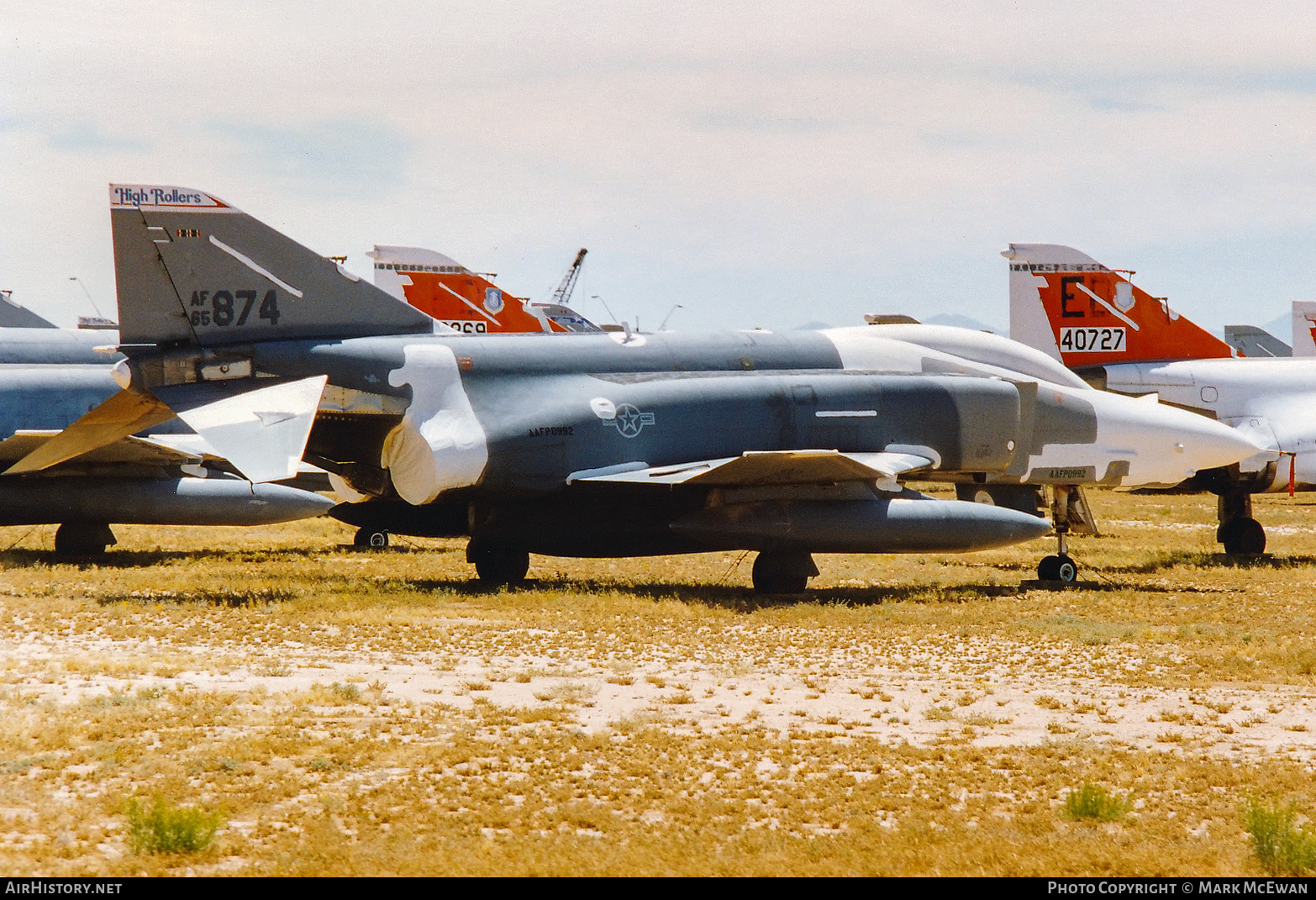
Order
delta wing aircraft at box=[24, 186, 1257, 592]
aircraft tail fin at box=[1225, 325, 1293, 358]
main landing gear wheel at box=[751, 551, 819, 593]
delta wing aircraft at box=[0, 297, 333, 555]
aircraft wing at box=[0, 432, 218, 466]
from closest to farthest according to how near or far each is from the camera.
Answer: delta wing aircraft at box=[24, 186, 1257, 592] → main landing gear wheel at box=[751, 551, 819, 593] → aircraft wing at box=[0, 432, 218, 466] → delta wing aircraft at box=[0, 297, 333, 555] → aircraft tail fin at box=[1225, 325, 1293, 358]

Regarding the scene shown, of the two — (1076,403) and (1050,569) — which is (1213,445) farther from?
(1050,569)

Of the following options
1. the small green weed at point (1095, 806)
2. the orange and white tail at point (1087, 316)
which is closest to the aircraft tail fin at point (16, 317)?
the orange and white tail at point (1087, 316)

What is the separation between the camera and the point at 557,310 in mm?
65062

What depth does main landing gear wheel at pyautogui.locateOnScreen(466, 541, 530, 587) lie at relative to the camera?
17.5m

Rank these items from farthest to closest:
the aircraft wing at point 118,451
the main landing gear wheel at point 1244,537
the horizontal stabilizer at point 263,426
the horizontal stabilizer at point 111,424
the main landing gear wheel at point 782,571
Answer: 1. the main landing gear wheel at point 1244,537
2. the aircraft wing at point 118,451
3. the main landing gear wheel at point 782,571
4. the horizontal stabilizer at point 111,424
5. the horizontal stabilizer at point 263,426

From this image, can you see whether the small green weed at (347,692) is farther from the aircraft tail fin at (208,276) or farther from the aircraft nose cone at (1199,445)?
the aircraft nose cone at (1199,445)

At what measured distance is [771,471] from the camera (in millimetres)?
16578

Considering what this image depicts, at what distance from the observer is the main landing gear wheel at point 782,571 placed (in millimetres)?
16969

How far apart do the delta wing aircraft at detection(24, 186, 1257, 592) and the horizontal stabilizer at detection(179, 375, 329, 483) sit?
0.04 meters

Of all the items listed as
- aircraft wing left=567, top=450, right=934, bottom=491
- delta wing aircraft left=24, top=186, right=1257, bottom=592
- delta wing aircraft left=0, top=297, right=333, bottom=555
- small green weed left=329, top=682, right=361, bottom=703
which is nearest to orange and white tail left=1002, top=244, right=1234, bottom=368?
delta wing aircraft left=24, top=186, right=1257, bottom=592

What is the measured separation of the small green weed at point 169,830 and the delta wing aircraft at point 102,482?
1358 centimetres

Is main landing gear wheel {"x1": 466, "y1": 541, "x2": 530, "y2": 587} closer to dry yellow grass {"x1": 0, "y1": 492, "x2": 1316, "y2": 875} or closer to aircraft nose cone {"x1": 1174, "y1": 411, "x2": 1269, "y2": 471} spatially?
dry yellow grass {"x1": 0, "y1": 492, "x2": 1316, "y2": 875}

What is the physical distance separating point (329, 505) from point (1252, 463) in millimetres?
16013

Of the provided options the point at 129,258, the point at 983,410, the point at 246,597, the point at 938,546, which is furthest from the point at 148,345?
the point at 983,410
